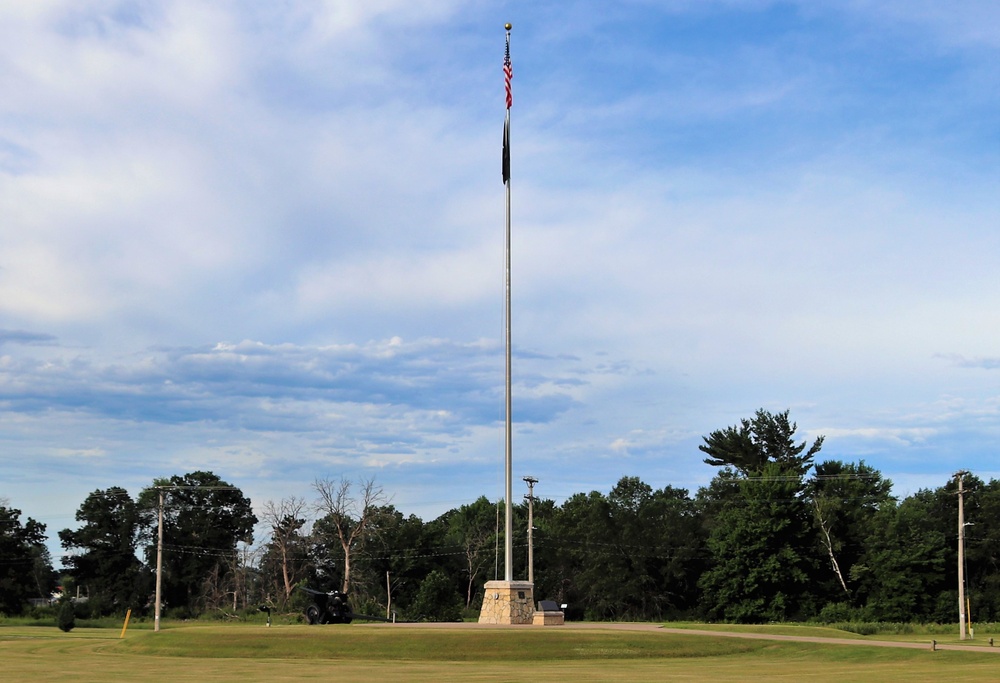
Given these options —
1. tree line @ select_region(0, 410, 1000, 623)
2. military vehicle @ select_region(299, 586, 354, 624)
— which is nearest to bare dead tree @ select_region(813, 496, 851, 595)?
tree line @ select_region(0, 410, 1000, 623)

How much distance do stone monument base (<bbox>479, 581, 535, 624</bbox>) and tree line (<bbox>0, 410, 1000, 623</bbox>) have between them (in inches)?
1086

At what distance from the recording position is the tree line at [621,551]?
73312 mm

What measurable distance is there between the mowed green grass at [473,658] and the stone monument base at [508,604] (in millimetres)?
3343

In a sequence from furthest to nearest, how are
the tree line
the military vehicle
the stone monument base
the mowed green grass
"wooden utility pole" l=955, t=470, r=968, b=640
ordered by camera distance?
the tree line < "wooden utility pole" l=955, t=470, r=968, b=640 < the military vehicle < the stone monument base < the mowed green grass

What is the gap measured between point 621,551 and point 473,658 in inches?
1994

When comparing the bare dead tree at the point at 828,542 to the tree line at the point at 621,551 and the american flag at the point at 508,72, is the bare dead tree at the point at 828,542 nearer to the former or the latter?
the tree line at the point at 621,551

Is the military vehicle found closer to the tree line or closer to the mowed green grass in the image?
the mowed green grass

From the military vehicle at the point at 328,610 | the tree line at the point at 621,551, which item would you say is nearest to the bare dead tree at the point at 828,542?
the tree line at the point at 621,551

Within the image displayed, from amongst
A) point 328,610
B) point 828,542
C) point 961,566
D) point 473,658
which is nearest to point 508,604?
point 473,658

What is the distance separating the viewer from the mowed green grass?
27609mm

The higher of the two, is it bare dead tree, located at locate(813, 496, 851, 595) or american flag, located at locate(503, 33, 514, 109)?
american flag, located at locate(503, 33, 514, 109)

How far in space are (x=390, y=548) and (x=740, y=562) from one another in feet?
97.0

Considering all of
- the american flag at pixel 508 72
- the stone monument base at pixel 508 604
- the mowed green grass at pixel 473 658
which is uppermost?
the american flag at pixel 508 72

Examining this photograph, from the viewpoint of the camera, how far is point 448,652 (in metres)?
34.6
